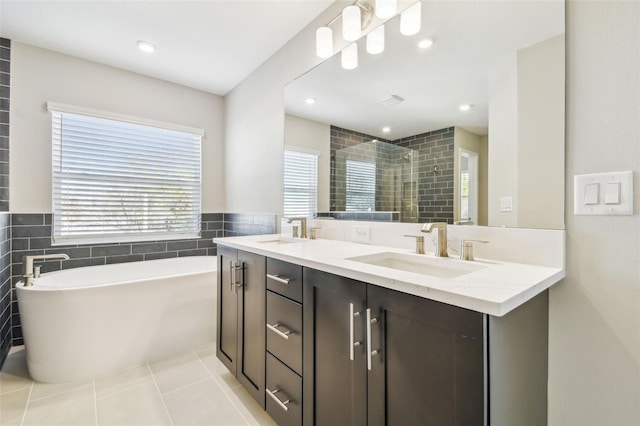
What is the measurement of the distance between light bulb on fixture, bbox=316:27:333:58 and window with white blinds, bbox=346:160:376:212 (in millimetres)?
763

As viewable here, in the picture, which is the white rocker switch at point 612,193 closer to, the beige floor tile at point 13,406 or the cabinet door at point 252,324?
the cabinet door at point 252,324

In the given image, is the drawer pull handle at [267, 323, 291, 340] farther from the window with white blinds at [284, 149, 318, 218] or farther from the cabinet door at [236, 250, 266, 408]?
the window with white blinds at [284, 149, 318, 218]

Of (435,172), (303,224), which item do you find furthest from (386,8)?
(303,224)

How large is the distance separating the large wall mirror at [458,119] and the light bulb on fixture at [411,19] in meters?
0.03

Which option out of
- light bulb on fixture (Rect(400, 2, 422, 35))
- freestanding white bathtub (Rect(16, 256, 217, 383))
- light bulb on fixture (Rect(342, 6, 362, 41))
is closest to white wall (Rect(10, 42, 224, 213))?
freestanding white bathtub (Rect(16, 256, 217, 383))

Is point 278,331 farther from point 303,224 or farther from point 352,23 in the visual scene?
point 352,23

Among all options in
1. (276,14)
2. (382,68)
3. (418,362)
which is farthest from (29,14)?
(418,362)

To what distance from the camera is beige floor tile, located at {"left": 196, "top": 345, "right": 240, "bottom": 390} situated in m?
1.92

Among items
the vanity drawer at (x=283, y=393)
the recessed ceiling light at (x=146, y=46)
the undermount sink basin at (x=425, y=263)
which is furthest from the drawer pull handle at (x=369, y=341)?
the recessed ceiling light at (x=146, y=46)

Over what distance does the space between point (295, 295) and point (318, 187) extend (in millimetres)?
1090

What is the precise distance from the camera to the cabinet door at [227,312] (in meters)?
1.80

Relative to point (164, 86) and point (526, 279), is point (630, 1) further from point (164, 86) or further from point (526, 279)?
point (164, 86)

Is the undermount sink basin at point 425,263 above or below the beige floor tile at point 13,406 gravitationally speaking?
above

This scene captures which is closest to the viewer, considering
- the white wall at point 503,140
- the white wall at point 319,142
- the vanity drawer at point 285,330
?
the white wall at point 503,140
